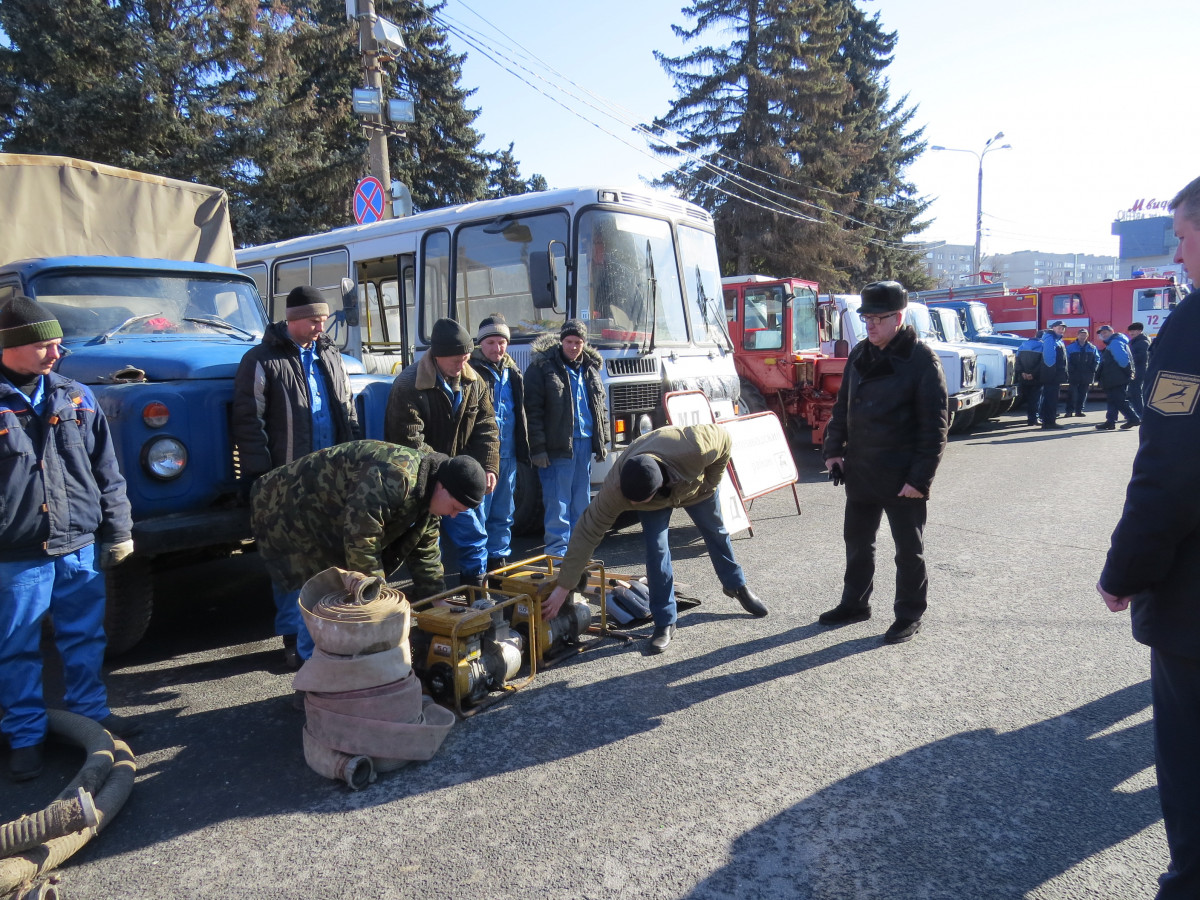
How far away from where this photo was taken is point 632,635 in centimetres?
482

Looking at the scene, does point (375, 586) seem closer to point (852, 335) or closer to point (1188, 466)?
point (1188, 466)

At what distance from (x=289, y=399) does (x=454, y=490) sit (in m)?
1.49

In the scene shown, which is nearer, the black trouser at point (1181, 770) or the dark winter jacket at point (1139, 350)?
the black trouser at point (1181, 770)

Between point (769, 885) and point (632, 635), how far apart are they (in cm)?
227

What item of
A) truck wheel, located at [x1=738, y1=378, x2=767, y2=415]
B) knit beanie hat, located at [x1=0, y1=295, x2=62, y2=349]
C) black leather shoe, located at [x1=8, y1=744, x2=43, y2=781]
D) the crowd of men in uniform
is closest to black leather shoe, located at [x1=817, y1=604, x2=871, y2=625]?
the crowd of men in uniform

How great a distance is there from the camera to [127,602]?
4387mm

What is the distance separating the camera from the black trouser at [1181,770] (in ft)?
7.00

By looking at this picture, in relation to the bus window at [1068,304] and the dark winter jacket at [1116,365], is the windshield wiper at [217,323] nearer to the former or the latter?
the dark winter jacket at [1116,365]

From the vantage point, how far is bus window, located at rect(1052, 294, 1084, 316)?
2323 centimetres

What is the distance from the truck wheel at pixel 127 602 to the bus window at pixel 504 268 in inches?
148

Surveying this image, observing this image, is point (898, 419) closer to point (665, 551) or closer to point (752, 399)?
point (665, 551)

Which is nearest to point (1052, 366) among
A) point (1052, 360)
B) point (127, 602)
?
point (1052, 360)

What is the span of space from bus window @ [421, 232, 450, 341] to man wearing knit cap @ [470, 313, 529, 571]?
2.13 metres

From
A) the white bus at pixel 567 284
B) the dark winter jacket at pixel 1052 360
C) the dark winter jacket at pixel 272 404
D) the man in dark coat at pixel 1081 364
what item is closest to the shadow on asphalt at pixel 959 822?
the dark winter jacket at pixel 272 404
